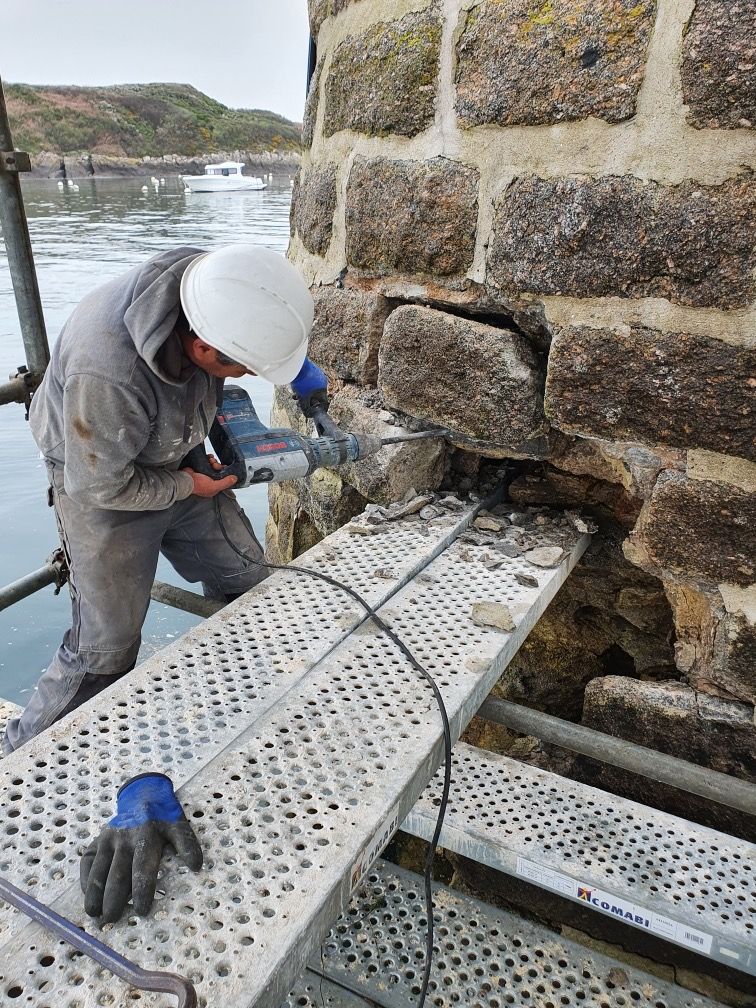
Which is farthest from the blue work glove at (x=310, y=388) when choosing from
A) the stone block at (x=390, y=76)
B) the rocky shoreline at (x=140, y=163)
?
the rocky shoreline at (x=140, y=163)

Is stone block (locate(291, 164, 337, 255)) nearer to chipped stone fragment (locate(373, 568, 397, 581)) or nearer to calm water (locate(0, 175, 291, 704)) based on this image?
Result: calm water (locate(0, 175, 291, 704))

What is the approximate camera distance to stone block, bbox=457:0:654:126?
1.62m

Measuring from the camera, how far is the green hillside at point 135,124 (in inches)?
2023

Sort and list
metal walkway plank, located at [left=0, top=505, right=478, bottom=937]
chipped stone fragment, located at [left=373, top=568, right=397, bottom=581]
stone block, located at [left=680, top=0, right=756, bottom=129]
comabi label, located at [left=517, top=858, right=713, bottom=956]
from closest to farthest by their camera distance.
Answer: metal walkway plank, located at [left=0, top=505, right=478, bottom=937] → stone block, located at [left=680, top=0, right=756, bottom=129] → comabi label, located at [left=517, top=858, right=713, bottom=956] → chipped stone fragment, located at [left=373, top=568, right=397, bottom=581]

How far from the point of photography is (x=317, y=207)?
240cm

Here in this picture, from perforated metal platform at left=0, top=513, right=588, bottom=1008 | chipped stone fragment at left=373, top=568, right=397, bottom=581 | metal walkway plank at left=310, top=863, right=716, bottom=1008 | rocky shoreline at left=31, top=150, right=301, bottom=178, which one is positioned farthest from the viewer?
rocky shoreline at left=31, top=150, right=301, bottom=178

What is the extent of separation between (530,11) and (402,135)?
18.0 inches

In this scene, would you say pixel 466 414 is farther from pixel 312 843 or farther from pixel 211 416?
pixel 312 843

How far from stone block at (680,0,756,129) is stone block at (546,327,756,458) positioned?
46 cm

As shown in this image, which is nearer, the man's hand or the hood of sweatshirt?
the hood of sweatshirt

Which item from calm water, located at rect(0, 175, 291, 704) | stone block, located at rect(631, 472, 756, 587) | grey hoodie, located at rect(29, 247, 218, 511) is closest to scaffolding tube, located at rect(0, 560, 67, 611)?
grey hoodie, located at rect(29, 247, 218, 511)

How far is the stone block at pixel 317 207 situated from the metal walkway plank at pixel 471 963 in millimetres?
2059

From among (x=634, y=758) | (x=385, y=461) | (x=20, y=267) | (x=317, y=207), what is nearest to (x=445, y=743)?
(x=634, y=758)

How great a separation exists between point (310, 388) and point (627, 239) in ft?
3.69
